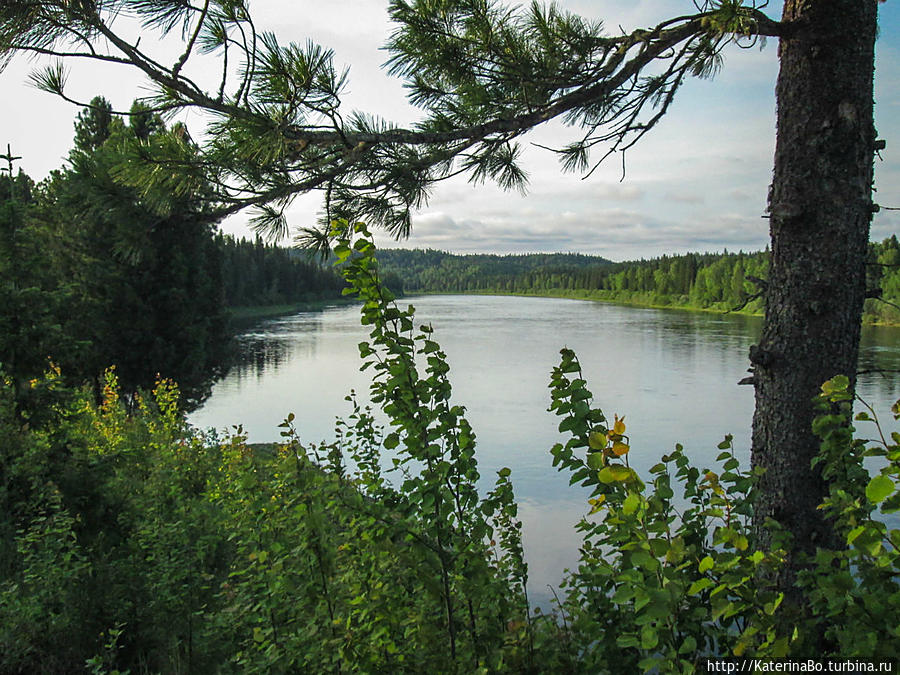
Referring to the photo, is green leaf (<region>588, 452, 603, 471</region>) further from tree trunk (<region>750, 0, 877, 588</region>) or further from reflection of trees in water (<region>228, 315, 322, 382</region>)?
reflection of trees in water (<region>228, 315, 322, 382</region>)

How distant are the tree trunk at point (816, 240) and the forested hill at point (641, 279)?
48cm

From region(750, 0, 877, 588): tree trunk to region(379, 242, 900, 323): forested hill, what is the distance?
18.9 inches

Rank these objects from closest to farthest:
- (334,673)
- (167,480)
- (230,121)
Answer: (334,673) → (230,121) → (167,480)

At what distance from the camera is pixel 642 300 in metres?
69.8

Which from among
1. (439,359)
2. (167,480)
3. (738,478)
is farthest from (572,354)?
(167,480)

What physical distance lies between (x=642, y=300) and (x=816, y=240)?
231 ft

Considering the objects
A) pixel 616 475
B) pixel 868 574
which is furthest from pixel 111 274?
pixel 868 574

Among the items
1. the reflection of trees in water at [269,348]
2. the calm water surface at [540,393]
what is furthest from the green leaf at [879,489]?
the reflection of trees in water at [269,348]

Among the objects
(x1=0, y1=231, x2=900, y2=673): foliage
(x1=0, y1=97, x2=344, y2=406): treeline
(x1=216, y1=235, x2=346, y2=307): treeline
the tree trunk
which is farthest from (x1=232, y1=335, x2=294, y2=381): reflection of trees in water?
the tree trunk

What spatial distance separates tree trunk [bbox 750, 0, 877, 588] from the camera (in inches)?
103

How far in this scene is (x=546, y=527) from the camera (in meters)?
8.41

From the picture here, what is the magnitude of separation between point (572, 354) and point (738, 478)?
2.61 feet

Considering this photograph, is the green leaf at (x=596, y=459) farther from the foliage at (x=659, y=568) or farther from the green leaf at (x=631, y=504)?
the green leaf at (x=631, y=504)

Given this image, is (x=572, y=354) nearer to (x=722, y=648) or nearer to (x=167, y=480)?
(x=722, y=648)
